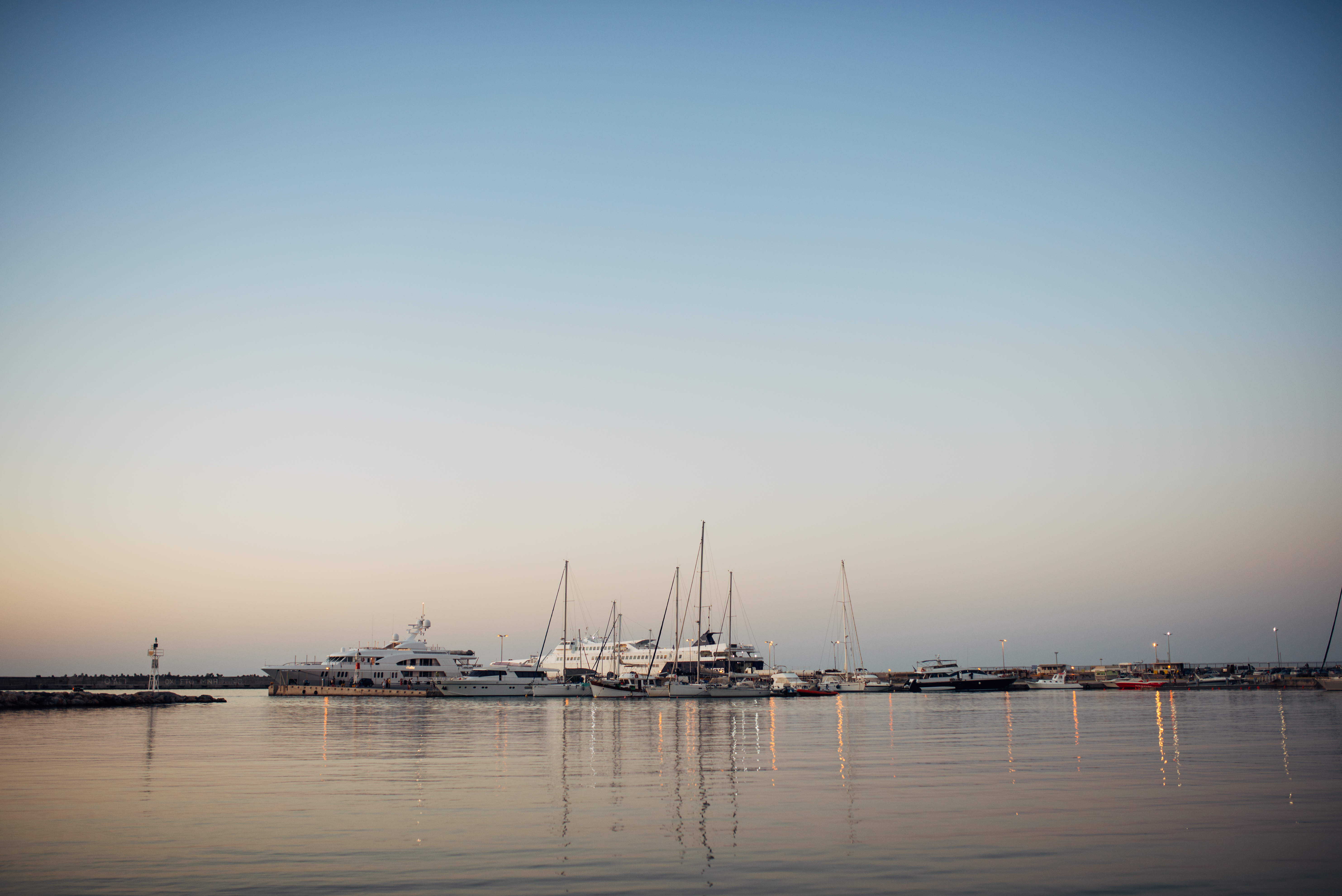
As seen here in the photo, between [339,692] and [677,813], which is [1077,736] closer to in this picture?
[677,813]

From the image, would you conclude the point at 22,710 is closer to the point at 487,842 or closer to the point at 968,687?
the point at 487,842

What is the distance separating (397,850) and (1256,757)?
26.4m

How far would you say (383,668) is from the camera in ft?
369

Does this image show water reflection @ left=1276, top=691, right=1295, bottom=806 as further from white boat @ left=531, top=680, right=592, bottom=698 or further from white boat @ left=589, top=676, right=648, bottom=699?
white boat @ left=531, top=680, right=592, bottom=698

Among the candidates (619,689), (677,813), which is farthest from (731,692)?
(677,813)

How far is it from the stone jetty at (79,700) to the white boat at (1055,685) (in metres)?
109

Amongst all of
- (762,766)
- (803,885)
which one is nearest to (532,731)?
(762,766)

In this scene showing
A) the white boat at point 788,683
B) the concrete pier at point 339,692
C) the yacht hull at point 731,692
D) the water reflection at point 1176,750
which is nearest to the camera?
the water reflection at point 1176,750

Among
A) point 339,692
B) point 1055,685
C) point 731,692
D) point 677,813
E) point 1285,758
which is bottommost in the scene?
point 1055,685

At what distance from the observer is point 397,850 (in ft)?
51.2

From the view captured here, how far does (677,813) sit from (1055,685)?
5809 inches

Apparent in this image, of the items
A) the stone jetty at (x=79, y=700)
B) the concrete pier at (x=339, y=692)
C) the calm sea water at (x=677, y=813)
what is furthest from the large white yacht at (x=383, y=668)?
the calm sea water at (x=677, y=813)

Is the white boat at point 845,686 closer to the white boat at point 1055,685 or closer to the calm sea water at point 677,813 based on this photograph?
the white boat at point 1055,685

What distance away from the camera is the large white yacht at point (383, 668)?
4368 inches
